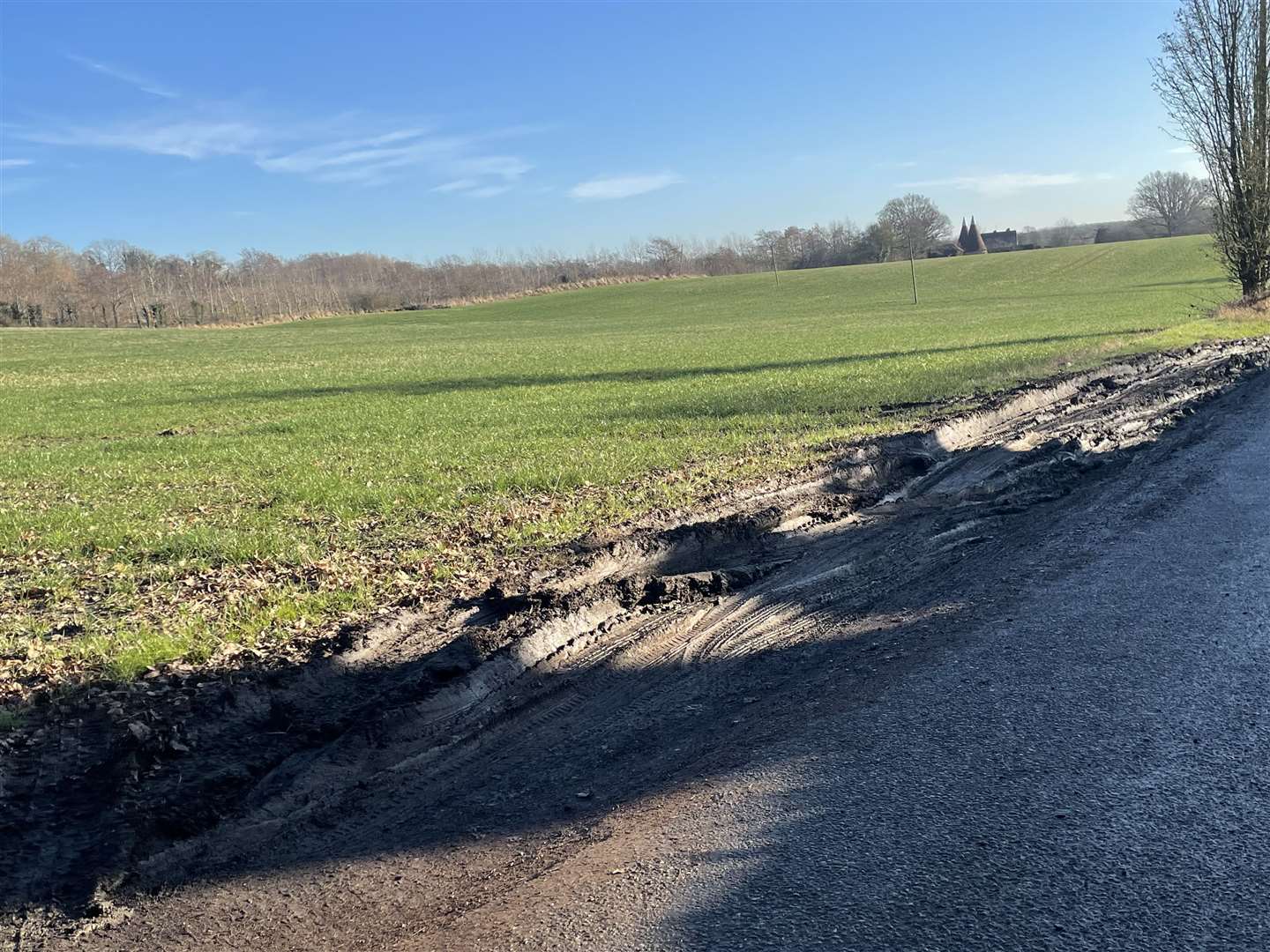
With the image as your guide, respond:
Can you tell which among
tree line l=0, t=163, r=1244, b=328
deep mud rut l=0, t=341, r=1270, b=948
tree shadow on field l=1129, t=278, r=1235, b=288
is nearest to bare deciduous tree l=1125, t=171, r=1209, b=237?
tree line l=0, t=163, r=1244, b=328

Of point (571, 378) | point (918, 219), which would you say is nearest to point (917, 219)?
point (918, 219)

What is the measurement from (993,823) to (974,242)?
12212 centimetres

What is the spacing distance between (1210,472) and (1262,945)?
6.21 m

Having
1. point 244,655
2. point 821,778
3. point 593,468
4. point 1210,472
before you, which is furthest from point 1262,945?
point 593,468

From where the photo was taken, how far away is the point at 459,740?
401 cm

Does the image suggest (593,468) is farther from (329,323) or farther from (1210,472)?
(329,323)

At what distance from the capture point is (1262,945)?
94.3 inches

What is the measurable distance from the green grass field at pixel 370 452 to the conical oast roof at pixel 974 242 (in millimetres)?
82579

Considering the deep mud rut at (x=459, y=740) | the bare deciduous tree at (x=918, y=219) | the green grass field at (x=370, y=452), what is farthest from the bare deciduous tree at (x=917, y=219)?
the deep mud rut at (x=459, y=740)

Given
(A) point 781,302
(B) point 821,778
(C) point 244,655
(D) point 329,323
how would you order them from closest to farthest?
(B) point 821,778 → (C) point 244,655 → (A) point 781,302 → (D) point 329,323

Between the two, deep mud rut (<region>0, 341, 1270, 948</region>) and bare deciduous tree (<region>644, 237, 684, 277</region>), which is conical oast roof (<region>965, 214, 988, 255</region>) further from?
deep mud rut (<region>0, 341, 1270, 948</region>)

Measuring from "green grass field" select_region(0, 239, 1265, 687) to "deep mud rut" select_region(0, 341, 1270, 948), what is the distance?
0.92 m

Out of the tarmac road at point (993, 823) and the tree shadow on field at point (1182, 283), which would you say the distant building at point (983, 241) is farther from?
the tarmac road at point (993, 823)

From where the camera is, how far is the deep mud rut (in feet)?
9.74
